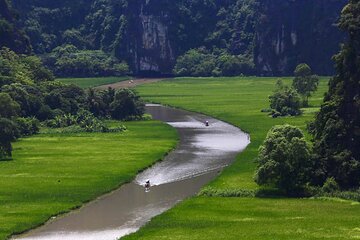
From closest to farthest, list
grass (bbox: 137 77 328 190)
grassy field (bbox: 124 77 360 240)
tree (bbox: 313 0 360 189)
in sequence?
1. grassy field (bbox: 124 77 360 240)
2. tree (bbox: 313 0 360 189)
3. grass (bbox: 137 77 328 190)

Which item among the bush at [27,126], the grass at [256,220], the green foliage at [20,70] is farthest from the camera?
the green foliage at [20,70]

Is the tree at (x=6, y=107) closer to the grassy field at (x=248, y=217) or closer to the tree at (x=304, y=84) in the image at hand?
the grassy field at (x=248, y=217)

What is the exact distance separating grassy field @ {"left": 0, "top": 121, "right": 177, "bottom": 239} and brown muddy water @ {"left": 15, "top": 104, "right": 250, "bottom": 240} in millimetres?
1263

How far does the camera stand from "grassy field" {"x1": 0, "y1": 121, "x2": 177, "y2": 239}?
5669 centimetres

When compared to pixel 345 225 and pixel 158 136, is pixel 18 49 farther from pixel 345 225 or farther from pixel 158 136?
pixel 345 225

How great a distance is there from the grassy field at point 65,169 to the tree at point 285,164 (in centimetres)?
1252

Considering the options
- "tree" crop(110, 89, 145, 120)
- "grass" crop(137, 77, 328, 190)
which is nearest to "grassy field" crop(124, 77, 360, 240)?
"grass" crop(137, 77, 328, 190)

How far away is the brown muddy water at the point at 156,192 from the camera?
51469mm

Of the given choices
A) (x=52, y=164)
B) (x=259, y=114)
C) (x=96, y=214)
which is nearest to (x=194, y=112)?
(x=259, y=114)

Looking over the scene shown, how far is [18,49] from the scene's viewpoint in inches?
5925

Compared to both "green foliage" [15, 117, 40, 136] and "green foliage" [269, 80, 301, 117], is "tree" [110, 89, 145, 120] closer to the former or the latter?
"green foliage" [15, 117, 40, 136]

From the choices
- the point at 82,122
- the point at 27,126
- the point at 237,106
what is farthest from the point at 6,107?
the point at 237,106

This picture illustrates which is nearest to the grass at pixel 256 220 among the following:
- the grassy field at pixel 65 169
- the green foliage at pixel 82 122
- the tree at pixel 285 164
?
the tree at pixel 285 164

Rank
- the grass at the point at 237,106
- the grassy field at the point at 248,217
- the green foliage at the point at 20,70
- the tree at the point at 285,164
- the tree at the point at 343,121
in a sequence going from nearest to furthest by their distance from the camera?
the grassy field at the point at 248,217
the tree at the point at 285,164
the tree at the point at 343,121
the grass at the point at 237,106
the green foliage at the point at 20,70
